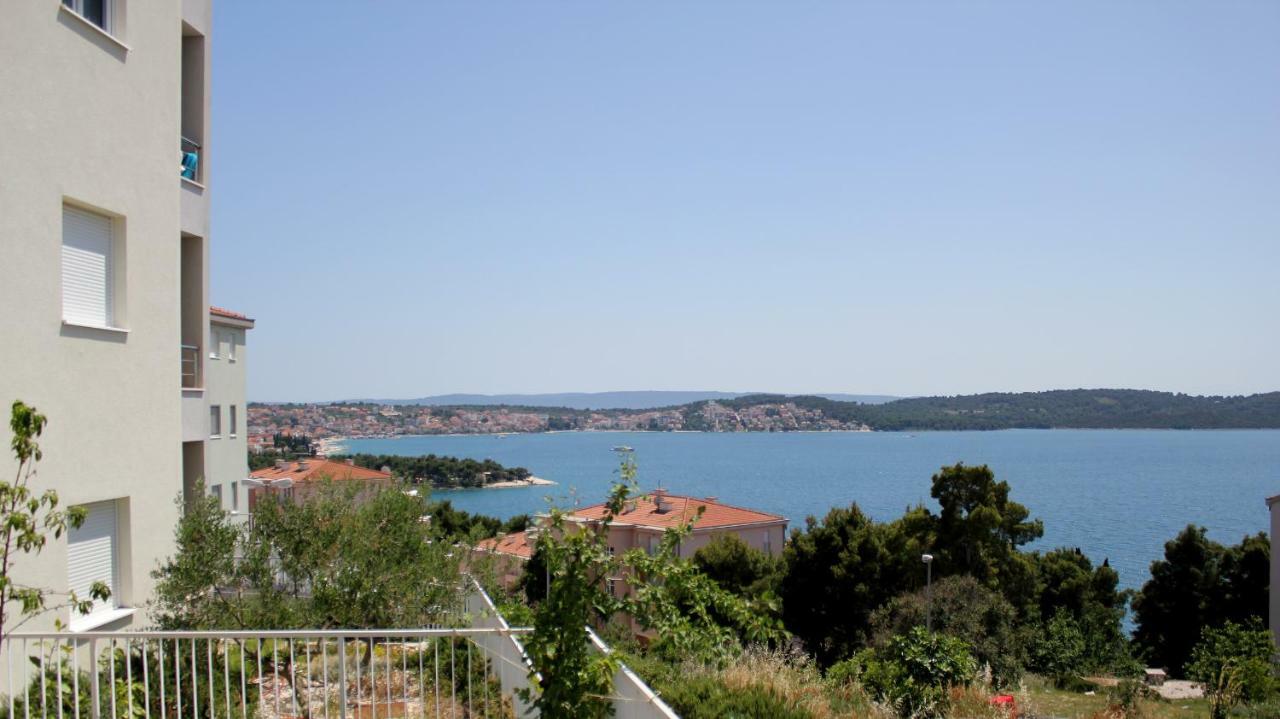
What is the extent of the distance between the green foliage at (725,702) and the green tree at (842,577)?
27.2 meters

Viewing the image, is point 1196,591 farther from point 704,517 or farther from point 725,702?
point 725,702

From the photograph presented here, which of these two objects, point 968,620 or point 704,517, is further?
point 704,517

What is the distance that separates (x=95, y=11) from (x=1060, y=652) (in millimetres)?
33073

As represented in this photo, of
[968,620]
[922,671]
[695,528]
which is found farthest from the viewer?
[695,528]

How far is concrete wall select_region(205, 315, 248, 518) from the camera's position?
1920cm

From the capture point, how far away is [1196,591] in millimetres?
35719

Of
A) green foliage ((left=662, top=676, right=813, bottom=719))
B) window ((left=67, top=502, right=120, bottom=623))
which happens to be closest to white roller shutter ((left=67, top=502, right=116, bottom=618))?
window ((left=67, top=502, right=120, bottom=623))

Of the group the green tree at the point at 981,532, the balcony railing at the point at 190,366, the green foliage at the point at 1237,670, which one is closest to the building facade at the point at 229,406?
the balcony railing at the point at 190,366

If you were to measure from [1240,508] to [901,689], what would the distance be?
113m

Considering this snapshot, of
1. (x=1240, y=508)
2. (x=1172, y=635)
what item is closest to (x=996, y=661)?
(x=1172, y=635)

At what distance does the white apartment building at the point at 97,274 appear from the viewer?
22.5ft

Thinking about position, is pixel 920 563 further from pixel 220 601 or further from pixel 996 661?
pixel 220 601

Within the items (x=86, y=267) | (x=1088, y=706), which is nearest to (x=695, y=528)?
(x=1088, y=706)

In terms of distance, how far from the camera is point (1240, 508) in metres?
101
